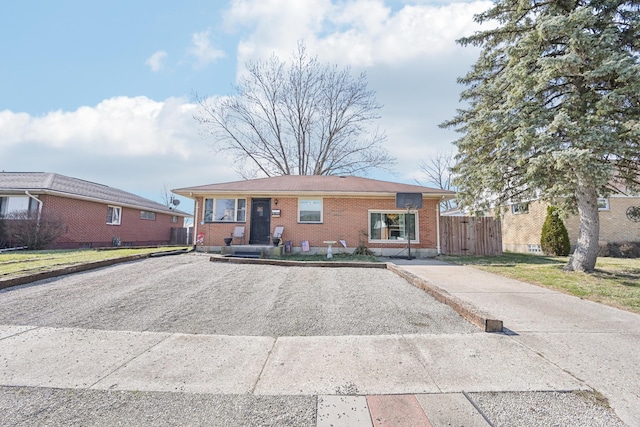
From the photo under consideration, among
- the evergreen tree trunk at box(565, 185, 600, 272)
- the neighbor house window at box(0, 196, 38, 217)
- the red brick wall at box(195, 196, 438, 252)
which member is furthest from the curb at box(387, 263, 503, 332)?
the neighbor house window at box(0, 196, 38, 217)

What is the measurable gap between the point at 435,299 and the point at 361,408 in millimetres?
3480

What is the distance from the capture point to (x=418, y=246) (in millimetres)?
12422

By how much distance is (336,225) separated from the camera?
40.6 feet

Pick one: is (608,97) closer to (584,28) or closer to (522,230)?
(584,28)

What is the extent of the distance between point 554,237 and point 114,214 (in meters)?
24.3

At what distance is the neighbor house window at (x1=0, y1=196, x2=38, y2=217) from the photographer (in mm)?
14027

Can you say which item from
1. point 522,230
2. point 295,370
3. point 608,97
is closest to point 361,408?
point 295,370

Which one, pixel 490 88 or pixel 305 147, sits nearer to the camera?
pixel 490 88

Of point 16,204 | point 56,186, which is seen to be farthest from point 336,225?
point 16,204

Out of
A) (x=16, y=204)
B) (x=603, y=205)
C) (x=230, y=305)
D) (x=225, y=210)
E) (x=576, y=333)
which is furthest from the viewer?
(x=603, y=205)

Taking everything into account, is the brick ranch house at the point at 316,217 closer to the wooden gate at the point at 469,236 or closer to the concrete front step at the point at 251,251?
the wooden gate at the point at 469,236

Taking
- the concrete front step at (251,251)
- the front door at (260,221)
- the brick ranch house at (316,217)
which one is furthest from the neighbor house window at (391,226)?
the front door at (260,221)

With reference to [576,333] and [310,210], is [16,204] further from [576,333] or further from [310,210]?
[576,333]

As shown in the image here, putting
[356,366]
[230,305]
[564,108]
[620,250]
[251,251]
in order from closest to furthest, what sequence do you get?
[356,366] → [230,305] → [564,108] → [251,251] → [620,250]
